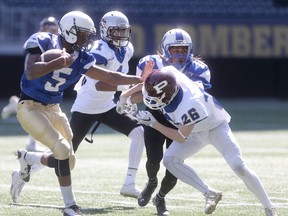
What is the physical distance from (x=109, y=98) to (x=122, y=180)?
4.03ft

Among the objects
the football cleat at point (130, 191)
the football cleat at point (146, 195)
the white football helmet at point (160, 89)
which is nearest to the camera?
the white football helmet at point (160, 89)

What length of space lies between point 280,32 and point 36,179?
1390 centimetres

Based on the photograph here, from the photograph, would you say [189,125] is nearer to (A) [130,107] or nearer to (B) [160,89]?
(B) [160,89]

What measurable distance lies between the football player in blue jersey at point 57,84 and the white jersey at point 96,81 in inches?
29.7

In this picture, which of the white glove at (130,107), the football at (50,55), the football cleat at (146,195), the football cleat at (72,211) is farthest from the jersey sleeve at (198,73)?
the football cleat at (72,211)

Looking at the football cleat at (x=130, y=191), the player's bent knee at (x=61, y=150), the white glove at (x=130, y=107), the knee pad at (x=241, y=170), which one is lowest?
the football cleat at (x=130, y=191)

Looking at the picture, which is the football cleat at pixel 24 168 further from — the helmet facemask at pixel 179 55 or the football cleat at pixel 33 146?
the football cleat at pixel 33 146

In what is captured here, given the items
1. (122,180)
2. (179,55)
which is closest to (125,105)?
(179,55)

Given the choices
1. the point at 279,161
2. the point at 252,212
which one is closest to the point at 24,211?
the point at 252,212

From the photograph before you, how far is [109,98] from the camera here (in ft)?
26.5

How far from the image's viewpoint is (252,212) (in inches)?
269

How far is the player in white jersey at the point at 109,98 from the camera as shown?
7.73m

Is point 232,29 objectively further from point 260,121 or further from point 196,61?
point 196,61

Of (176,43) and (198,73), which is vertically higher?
(176,43)
